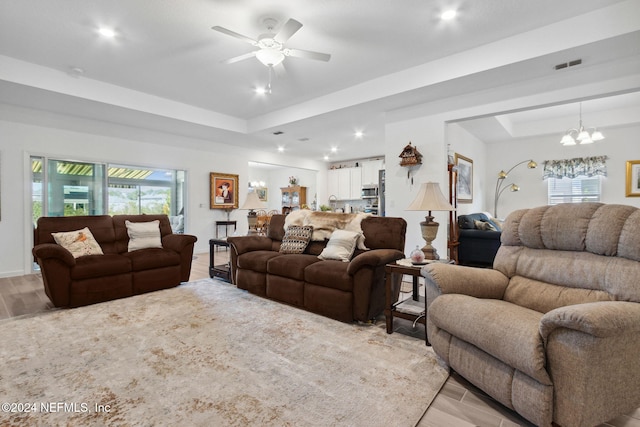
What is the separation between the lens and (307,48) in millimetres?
3504

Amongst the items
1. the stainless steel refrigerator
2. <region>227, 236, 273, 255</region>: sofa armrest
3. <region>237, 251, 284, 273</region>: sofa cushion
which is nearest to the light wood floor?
<region>237, 251, 284, 273</region>: sofa cushion

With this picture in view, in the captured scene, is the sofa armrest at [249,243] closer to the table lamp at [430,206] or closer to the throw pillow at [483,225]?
the table lamp at [430,206]

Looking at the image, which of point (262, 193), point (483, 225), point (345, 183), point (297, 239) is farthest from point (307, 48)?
point (262, 193)

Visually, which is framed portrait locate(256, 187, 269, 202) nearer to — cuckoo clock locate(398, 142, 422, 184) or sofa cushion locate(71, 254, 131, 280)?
cuckoo clock locate(398, 142, 422, 184)

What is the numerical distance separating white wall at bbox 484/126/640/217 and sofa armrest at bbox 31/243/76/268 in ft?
26.8

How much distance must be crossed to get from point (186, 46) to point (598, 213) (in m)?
3.95

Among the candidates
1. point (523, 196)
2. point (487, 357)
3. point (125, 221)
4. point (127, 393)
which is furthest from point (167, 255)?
point (523, 196)

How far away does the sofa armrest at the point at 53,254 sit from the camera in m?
2.97

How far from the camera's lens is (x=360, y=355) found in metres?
2.19

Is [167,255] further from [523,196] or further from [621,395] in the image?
[523,196]

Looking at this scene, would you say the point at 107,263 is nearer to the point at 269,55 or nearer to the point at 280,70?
the point at 269,55

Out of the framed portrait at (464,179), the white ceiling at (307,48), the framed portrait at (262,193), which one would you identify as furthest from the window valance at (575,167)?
the framed portrait at (262,193)

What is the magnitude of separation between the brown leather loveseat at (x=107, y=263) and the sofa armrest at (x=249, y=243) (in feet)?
2.26

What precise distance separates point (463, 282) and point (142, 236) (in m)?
3.79
